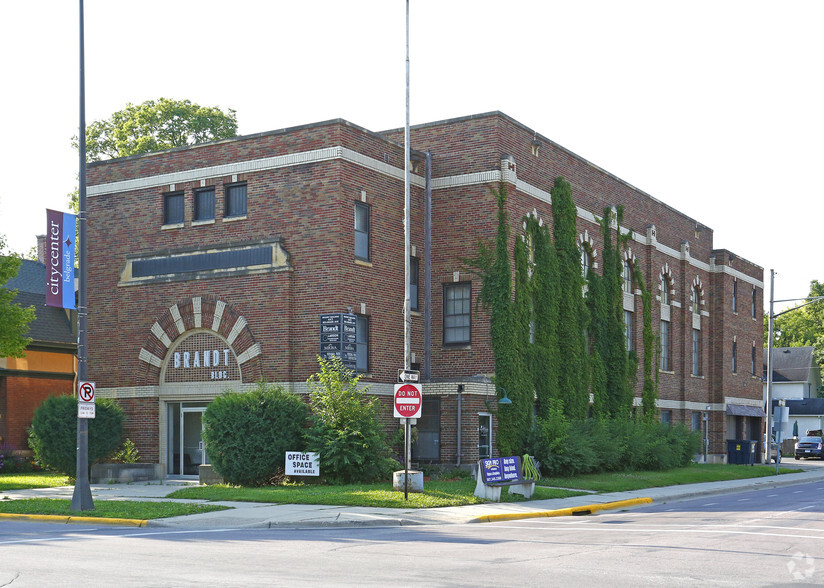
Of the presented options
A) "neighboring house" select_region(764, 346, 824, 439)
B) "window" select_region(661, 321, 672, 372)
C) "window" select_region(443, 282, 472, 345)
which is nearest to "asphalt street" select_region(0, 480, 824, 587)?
"window" select_region(443, 282, 472, 345)

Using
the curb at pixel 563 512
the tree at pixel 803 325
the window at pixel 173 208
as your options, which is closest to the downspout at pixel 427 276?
the window at pixel 173 208

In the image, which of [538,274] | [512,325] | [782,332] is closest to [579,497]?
[512,325]

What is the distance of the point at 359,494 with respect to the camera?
76.8 ft

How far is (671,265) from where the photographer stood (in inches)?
1813

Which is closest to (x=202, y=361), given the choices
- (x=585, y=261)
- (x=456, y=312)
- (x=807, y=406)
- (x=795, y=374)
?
(x=456, y=312)

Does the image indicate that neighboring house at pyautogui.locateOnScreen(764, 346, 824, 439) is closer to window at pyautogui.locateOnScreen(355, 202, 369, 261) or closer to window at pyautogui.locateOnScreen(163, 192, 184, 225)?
window at pyautogui.locateOnScreen(355, 202, 369, 261)

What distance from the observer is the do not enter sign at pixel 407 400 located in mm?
22953

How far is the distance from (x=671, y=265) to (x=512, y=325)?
1719 cm

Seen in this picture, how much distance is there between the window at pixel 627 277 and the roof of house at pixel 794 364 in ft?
169

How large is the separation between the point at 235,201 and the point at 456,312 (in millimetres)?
7922

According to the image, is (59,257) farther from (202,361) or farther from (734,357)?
(734,357)

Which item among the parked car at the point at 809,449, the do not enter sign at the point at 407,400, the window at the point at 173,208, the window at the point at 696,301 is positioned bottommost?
the parked car at the point at 809,449

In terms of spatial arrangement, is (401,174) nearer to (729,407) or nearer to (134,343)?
(134,343)

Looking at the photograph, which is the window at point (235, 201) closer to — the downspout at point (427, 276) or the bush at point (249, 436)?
the downspout at point (427, 276)
